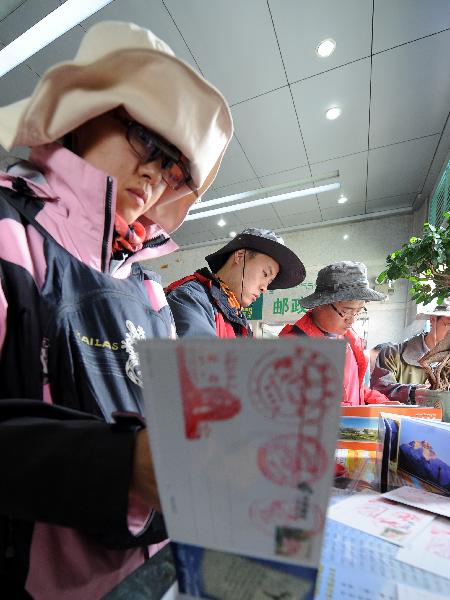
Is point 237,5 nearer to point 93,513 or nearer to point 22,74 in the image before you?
point 22,74

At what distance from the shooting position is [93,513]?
26 centimetres

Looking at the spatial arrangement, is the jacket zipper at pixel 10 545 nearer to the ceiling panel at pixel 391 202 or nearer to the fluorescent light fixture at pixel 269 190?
the fluorescent light fixture at pixel 269 190

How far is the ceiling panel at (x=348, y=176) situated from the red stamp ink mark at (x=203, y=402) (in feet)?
12.1

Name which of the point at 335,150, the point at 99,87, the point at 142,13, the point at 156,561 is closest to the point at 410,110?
the point at 335,150

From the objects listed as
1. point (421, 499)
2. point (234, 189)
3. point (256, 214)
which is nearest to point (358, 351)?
point (421, 499)

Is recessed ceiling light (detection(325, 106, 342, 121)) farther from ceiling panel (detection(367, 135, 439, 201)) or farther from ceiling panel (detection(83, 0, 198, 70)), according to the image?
ceiling panel (detection(83, 0, 198, 70))

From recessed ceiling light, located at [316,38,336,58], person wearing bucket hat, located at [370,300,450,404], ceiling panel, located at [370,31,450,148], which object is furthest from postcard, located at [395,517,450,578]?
ceiling panel, located at [370,31,450,148]

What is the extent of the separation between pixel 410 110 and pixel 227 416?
3.40 meters

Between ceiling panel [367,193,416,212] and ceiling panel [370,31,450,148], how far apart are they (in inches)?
46.6

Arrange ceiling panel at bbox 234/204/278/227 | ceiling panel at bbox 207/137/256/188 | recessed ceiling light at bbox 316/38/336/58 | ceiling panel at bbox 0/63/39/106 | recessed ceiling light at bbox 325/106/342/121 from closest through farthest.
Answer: recessed ceiling light at bbox 316/38/336/58 → ceiling panel at bbox 0/63/39/106 → recessed ceiling light at bbox 325/106/342/121 → ceiling panel at bbox 207/137/256/188 → ceiling panel at bbox 234/204/278/227

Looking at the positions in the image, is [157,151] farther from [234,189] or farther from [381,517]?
[234,189]

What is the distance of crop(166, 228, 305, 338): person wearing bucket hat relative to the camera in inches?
46.6

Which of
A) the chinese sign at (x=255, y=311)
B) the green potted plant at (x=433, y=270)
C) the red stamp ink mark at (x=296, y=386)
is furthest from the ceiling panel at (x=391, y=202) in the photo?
the red stamp ink mark at (x=296, y=386)

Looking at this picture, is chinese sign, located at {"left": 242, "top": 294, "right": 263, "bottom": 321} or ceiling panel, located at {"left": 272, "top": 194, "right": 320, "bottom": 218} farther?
chinese sign, located at {"left": 242, "top": 294, "right": 263, "bottom": 321}
